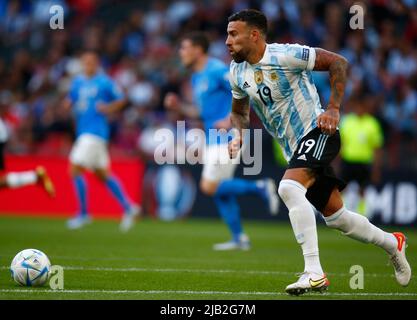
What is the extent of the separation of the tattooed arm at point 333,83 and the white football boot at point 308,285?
Result: 118 cm

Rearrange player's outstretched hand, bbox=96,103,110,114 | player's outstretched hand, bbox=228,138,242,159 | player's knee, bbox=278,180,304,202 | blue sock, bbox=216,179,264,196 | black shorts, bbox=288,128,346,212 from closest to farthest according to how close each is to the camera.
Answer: player's knee, bbox=278,180,304,202 → black shorts, bbox=288,128,346,212 → player's outstretched hand, bbox=228,138,242,159 → blue sock, bbox=216,179,264,196 → player's outstretched hand, bbox=96,103,110,114

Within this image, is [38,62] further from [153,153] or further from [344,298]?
[344,298]

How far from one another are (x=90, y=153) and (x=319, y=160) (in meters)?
9.17

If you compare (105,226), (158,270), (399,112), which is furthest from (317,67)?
(399,112)

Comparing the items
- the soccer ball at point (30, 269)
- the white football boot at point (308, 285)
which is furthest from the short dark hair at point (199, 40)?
the white football boot at point (308, 285)

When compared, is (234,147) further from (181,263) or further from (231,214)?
(231,214)

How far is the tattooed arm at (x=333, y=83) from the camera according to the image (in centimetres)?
681

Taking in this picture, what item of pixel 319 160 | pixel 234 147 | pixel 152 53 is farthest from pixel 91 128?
pixel 319 160

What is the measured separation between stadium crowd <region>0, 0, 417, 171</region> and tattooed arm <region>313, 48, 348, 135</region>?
10525mm

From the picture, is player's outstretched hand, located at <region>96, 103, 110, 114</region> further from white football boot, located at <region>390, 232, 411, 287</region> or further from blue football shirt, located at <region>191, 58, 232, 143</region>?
white football boot, located at <region>390, 232, 411, 287</region>

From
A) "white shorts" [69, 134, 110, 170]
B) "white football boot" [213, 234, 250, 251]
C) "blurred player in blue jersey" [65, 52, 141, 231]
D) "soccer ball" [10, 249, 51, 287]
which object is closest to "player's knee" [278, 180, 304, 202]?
"soccer ball" [10, 249, 51, 287]

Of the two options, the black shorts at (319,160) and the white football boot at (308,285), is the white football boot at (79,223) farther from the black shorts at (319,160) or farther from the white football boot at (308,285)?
the white football boot at (308,285)

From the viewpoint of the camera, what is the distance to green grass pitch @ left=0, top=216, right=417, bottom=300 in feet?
23.0

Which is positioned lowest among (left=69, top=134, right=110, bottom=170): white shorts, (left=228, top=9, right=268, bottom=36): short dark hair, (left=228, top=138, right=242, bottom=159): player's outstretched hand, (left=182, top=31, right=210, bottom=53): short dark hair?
(left=69, top=134, right=110, bottom=170): white shorts
